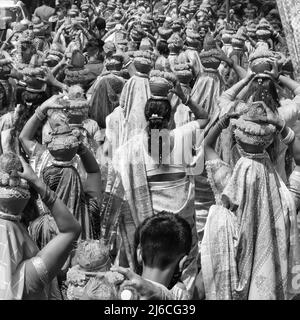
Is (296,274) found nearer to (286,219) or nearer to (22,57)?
(286,219)

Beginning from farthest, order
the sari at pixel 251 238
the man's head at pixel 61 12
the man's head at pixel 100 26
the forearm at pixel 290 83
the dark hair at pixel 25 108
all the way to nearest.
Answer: the man's head at pixel 61 12 → the man's head at pixel 100 26 → the dark hair at pixel 25 108 → the forearm at pixel 290 83 → the sari at pixel 251 238

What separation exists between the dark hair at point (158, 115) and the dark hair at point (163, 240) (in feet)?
6.96

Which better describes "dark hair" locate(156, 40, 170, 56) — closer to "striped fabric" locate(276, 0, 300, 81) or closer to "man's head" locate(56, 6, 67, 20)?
"striped fabric" locate(276, 0, 300, 81)

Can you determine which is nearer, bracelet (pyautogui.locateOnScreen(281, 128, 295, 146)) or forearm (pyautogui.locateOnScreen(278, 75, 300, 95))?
bracelet (pyautogui.locateOnScreen(281, 128, 295, 146))

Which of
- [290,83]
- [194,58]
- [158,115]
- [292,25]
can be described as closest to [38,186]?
[158,115]

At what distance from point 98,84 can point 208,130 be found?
4320mm

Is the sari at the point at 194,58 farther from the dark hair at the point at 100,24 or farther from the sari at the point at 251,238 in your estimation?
the dark hair at the point at 100,24

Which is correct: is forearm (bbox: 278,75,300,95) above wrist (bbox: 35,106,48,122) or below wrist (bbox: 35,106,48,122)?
below

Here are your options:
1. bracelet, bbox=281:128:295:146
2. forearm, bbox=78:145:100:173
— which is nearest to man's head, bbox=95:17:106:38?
forearm, bbox=78:145:100:173

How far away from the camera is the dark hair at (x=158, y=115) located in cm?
662

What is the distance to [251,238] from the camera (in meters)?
5.59

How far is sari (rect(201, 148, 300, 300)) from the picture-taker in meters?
5.53

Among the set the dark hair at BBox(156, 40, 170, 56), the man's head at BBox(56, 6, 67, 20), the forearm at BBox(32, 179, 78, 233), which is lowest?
the dark hair at BBox(156, 40, 170, 56)

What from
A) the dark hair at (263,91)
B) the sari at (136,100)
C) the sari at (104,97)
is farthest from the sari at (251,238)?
the sari at (104,97)
